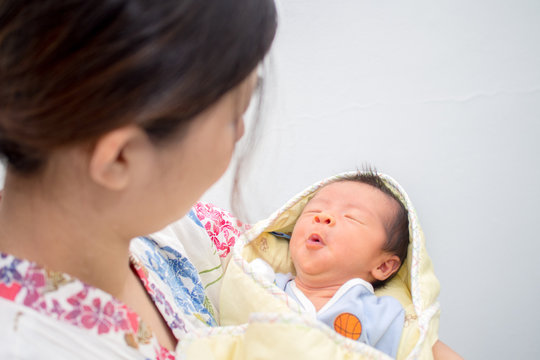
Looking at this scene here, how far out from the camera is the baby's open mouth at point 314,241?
3.10ft

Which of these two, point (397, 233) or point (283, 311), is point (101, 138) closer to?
point (283, 311)

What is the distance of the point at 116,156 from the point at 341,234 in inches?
23.7

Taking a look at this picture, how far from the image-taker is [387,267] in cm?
100

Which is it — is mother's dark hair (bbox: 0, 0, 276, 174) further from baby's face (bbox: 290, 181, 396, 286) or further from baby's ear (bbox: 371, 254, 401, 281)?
baby's ear (bbox: 371, 254, 401, 281)

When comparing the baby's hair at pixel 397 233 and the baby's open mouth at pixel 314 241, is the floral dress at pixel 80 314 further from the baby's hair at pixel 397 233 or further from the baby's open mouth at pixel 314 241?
the baby's hair at pixel 397 233

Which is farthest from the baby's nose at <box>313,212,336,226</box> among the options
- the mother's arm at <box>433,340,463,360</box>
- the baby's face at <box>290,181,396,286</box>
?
the mother's arm at <box>433,340,463,360</box>

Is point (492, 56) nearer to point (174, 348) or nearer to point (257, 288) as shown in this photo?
point (257, 288)

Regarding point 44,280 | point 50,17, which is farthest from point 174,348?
point 50,17

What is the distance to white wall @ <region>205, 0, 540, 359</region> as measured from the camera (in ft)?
4.60

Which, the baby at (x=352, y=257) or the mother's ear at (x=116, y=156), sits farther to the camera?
the baby at (x=352, y=257)

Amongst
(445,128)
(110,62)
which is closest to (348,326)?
(110,62)

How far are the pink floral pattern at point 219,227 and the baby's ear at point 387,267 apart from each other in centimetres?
29

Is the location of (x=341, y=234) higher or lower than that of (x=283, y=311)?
higher

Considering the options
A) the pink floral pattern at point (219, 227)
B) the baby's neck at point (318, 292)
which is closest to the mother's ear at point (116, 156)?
the pink floral pattern at point (219, 227)
